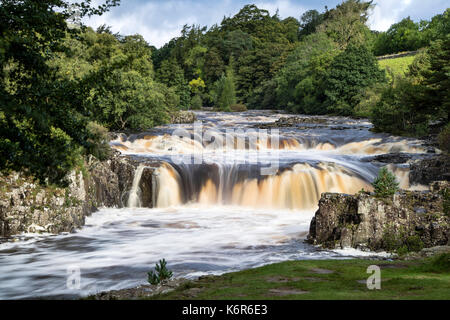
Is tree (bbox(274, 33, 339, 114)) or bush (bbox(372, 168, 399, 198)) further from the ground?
tree (bbox(274, 33, 339, 114))

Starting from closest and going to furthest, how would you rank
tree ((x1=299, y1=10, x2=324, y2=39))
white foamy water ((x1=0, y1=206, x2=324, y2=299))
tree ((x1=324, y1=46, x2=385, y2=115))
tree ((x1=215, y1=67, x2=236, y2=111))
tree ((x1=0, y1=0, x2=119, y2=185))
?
tree ((x1=0, y1=0, x2=119, y2=185)) → white foamy water ((x1=0, y1=206, x2=324, y2=299)) → tree ((x1=324, y1=46, x2=385, y2=115)) → tree ((x1=215, y1=67, x2=236, y2=111)) → tree ((x1=299, y1=10, x2=324, y2=39))

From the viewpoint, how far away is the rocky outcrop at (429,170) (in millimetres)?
18880

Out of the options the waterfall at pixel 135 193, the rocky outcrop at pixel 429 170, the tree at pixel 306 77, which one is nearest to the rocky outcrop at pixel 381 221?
the rocky outcrop at pixel 429 170

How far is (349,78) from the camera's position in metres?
52.2

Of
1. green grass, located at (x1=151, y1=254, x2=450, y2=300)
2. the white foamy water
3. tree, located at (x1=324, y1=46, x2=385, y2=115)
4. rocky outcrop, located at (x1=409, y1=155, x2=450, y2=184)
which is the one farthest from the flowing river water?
tree, located at (x1=324, y1=46, x2=385, y2=115)

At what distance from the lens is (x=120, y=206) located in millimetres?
19312

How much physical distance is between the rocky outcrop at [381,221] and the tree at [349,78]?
40530 millimetres

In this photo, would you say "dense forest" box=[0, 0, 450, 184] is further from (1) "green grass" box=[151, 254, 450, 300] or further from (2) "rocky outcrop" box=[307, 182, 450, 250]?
(2) "rocky outcrop" box=[307, 182, 450, 250]

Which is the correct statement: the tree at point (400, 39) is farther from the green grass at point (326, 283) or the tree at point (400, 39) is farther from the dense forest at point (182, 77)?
the green grass at point (326, 283)

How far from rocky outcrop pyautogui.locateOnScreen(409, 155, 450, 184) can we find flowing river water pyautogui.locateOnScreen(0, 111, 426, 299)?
57 centimetres

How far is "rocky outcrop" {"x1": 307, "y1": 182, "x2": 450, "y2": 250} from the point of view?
11.3 metres

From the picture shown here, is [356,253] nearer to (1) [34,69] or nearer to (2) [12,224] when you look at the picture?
(1) [34,69]

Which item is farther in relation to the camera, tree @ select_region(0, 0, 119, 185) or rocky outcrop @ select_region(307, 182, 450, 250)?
rocky outcrop @ select_region(307, 182, 450, 250)
